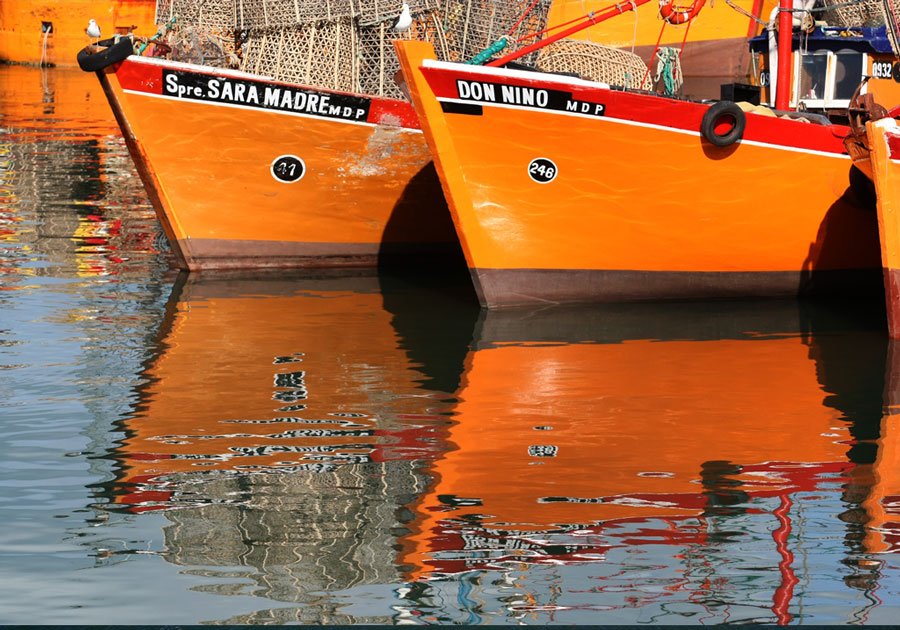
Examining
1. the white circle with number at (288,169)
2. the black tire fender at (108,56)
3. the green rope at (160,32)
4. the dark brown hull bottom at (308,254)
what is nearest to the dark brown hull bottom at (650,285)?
the dark brown hull bottom at (308,254)

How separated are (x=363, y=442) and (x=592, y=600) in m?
2.56

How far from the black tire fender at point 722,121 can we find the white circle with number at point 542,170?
1.34 meters

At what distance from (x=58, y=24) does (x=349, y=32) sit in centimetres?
3749

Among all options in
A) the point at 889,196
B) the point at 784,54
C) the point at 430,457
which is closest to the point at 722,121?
the point at 784,54

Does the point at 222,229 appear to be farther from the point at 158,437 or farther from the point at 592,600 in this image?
the point at 592,600

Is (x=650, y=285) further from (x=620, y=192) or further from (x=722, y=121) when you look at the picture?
(x=722, y=121)

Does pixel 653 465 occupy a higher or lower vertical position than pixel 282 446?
lower

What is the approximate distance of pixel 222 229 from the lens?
13203mm

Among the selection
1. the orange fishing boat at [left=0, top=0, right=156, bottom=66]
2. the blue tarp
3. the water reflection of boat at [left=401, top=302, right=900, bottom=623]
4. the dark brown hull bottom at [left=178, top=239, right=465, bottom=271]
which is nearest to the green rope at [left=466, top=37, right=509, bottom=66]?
the water reflection of boat at [left=401, top=302, right=900, bottom=623]

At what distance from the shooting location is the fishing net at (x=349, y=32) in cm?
1373

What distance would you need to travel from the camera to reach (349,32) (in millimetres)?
13906

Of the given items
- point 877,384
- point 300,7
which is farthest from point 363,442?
point 300,7

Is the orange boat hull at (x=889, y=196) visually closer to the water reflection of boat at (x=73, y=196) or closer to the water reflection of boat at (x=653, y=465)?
the water reflection of boat at (x=653, y=465)

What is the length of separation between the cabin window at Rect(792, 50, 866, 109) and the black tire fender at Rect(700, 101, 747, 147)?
2153 millimetres
